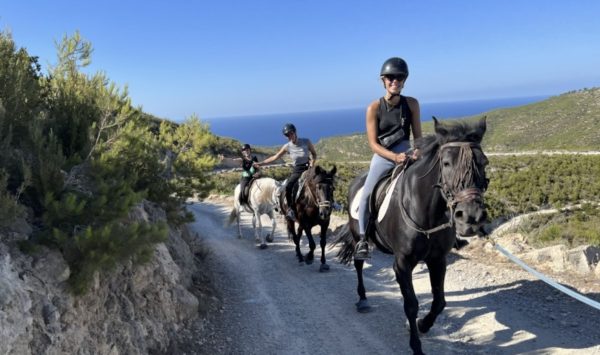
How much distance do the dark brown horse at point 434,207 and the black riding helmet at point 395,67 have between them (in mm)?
1050

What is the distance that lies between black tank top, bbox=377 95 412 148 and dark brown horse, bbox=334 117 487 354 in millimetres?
685

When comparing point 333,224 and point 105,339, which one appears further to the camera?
point 333,224

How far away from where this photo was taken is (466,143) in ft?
12.4

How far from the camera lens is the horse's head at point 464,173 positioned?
Answer: 3.58 meters

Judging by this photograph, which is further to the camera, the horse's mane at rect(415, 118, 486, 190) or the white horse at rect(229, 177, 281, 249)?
the white horse at rect(229, 177, 281, 249)

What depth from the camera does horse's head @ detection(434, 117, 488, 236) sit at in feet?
11.7

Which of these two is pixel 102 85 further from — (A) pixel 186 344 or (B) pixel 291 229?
(B) pixel 291 229

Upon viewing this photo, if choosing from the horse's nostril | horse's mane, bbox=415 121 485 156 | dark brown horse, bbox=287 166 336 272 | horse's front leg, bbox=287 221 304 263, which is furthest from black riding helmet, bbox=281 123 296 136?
the horse's nostril

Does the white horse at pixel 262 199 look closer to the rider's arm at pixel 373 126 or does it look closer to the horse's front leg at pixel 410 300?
the rider's arm at pixel 373 126

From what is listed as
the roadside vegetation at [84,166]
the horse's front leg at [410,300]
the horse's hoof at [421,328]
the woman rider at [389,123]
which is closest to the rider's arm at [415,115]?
the woman rider at [389,123]

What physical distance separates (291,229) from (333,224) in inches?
142

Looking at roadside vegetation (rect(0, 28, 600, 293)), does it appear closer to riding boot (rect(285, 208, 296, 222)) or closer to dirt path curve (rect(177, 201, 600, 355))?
dirt path curve (rect(177, 201, 600, 355))

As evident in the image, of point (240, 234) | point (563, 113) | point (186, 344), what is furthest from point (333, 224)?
point (563, 113)

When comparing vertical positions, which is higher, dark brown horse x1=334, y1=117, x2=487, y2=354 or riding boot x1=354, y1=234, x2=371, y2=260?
dark brown horse x1=334, y1=117, x2=487, y2=354
